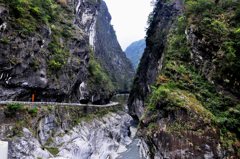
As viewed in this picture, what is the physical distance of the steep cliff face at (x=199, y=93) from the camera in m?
17.7

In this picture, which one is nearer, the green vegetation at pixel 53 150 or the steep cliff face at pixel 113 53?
the green vegetation at pixel 53 150

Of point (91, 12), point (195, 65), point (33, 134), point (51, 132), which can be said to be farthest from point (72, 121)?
point (91, 12)

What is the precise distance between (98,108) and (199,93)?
28.0 meters

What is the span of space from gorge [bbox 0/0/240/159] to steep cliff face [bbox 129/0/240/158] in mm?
54

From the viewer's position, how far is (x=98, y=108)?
1860 inches

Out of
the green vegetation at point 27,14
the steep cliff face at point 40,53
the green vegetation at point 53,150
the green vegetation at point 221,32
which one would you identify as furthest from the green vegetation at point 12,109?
the green vegetation at point 221,32

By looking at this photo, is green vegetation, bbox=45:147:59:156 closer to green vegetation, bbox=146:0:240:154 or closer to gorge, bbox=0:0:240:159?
gorge, bbox=0:0:240:159

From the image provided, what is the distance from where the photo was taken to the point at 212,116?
18.6 metres

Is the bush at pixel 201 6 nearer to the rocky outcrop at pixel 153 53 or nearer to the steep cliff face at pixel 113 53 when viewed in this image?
the rocky outcrop at pixel 153 53

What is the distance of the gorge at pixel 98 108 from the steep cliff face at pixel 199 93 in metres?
0.05

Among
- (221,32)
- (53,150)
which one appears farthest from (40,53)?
(221,32)

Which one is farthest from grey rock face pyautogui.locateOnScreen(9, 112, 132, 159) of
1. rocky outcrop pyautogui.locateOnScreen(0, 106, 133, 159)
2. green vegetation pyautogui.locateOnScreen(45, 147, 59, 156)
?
green vegetation pyautogui.locateOnScreen(45, 147, 59, 156)

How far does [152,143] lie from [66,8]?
35.1 metres

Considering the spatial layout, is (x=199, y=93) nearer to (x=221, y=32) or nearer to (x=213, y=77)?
(x=213, y=77)
